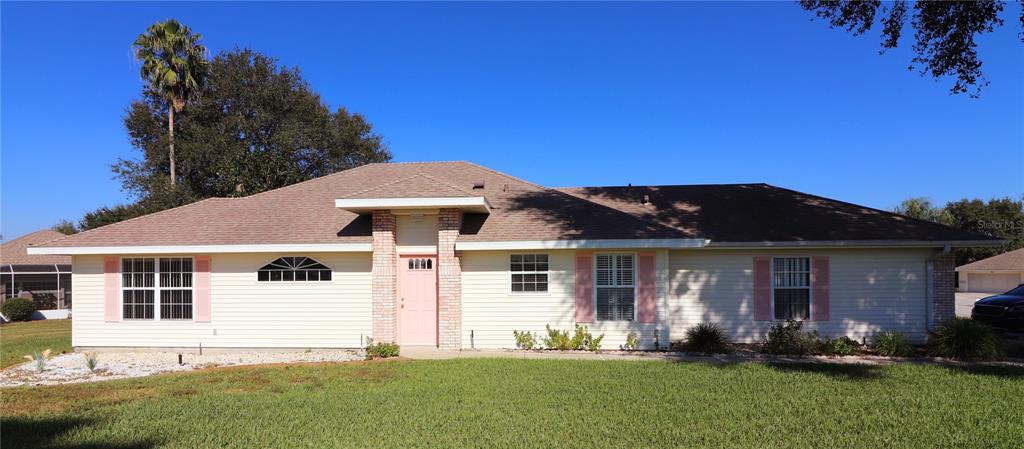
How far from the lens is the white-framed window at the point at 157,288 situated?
49.9 ft

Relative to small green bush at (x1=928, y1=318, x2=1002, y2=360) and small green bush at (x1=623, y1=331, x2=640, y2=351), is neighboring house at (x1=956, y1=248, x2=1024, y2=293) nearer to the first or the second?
small green bush at (x1=928, y1=318, x2=1002, y2=360)

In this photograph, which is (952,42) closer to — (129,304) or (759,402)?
(759,402)

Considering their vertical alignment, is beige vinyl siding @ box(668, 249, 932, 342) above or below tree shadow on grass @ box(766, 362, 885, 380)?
above

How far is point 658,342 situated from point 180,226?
1177 cm

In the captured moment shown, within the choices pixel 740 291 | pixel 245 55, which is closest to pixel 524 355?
pixel 740 291

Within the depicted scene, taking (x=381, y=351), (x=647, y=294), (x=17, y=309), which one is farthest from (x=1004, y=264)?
(x=17, y=309)

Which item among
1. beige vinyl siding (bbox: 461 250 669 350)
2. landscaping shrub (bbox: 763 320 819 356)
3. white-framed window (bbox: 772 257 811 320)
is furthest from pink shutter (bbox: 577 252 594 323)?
white-framed window (bbox: 772 257 811 320)

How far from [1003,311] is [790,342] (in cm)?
1025

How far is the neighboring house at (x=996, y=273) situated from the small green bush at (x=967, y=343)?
34622mm

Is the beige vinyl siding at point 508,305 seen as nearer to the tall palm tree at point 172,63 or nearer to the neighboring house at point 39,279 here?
the tall palm tree at point 172,63

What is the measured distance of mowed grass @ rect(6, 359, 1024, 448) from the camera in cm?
703

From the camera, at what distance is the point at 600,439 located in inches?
274

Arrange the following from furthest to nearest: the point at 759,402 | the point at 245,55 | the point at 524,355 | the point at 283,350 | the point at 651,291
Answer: the point at 245,55 → the point at 283,350 → the point at 651,291 → the point at 524,355 → the point at 759,402

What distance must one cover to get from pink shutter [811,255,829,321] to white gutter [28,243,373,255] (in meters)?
10.2
